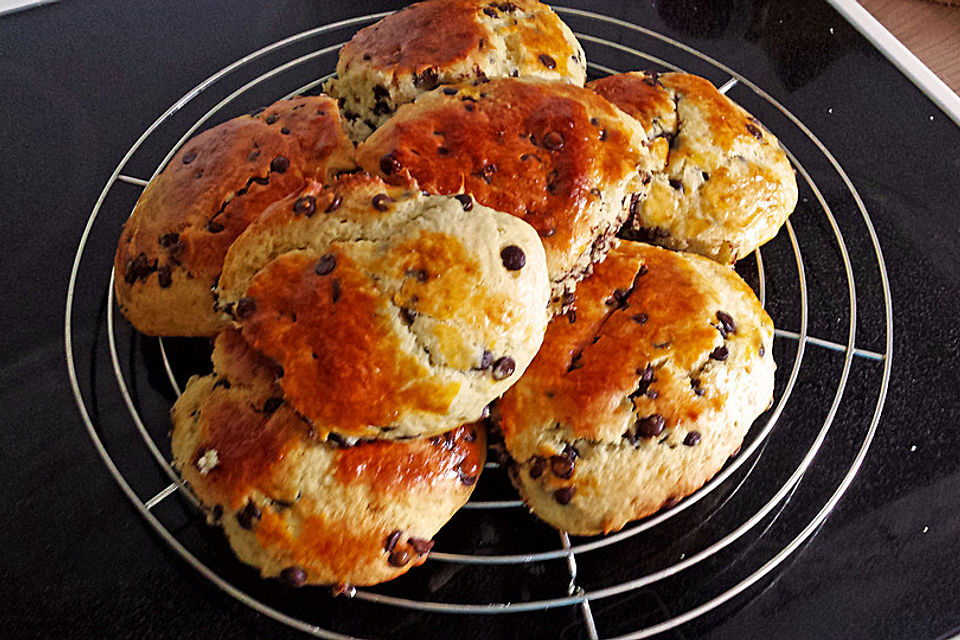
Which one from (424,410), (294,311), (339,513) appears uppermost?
(294,311)

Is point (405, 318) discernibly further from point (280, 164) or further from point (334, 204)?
point (280, 164)

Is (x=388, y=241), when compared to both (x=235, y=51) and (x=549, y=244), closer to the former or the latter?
(x=549, y=244)

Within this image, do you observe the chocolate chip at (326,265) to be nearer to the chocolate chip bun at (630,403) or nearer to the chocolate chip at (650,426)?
the chocolate chip bun at (630,403)

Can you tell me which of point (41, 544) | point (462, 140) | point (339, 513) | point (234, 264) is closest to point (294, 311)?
point (234, 264)

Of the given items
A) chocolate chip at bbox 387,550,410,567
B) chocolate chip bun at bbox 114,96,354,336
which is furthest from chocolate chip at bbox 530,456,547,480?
chocolate chip bun at bbox 114,96,354,336

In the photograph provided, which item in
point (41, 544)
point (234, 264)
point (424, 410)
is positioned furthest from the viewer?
Result: point (41, 544)

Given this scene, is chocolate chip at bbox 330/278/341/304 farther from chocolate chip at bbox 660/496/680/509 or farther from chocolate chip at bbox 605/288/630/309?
chocolate chip at bbox 660/496/680/509

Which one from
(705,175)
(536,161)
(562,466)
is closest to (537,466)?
(562,466)
